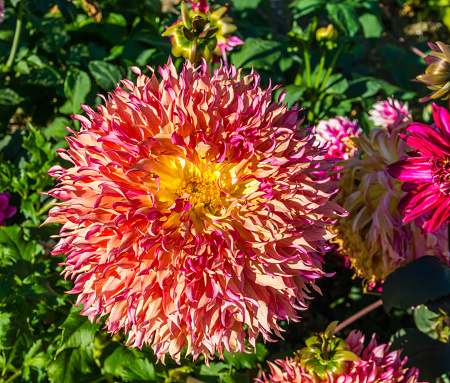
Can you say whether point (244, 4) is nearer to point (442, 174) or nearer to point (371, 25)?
point (371, 25)

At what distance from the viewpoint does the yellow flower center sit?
112 cm

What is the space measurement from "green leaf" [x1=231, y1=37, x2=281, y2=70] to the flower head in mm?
1061

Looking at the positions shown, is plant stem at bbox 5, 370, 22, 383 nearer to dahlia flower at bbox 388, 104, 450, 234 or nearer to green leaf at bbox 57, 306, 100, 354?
green leaf at bbox 57, 306, 100, 354

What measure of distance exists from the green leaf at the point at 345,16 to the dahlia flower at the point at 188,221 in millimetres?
901

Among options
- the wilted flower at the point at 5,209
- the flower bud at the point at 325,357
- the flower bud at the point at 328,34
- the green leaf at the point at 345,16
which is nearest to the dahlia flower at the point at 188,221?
the flower bud at the point at 325,357

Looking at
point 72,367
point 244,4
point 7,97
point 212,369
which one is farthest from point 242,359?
point 244,4

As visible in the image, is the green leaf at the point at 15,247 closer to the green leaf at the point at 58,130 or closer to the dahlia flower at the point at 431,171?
the green leaf at the point at 58,130

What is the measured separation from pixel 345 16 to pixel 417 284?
107 centimetres

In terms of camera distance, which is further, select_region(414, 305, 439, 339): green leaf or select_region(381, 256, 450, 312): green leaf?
select_region(414, 305, 439, 339): green leaf

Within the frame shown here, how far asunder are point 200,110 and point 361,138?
0.64m

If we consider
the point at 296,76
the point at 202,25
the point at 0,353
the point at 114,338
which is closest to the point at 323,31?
the point at 296,76

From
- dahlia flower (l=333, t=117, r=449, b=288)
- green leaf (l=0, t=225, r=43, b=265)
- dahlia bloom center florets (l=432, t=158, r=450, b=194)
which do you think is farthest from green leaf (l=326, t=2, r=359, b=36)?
green leaf (l=0, t=225, r=43, b=265)

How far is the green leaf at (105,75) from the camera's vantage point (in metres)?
1.60

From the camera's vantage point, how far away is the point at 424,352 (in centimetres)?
139
